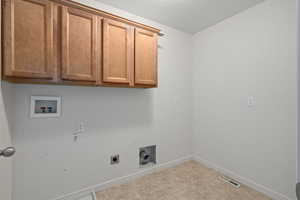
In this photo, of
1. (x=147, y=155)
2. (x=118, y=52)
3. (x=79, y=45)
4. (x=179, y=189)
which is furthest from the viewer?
(x=147, y=155)

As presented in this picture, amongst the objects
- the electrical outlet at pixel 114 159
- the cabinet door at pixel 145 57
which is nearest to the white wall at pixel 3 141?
the electrical outlet at pixel 114 159

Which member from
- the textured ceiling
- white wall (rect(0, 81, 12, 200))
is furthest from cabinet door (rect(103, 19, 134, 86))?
white wall (rect(0, 81, 12, 200))

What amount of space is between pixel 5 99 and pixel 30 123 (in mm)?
358

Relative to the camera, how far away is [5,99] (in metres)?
1.22

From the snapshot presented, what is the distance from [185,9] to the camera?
1.95m

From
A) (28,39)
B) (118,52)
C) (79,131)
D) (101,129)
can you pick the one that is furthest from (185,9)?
(79,131)

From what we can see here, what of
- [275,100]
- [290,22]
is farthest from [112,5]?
[275,100]

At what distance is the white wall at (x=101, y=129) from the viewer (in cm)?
146

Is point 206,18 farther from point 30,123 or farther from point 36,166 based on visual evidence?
point 36,166

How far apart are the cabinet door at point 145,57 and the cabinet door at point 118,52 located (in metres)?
0.08

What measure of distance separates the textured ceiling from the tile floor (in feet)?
8.09

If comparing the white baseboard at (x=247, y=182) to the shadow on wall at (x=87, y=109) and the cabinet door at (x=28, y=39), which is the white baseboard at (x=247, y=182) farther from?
the cabinet door at (x=28, y=39)

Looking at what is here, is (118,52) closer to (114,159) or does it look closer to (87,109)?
(87,109)

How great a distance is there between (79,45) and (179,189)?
2148mm
